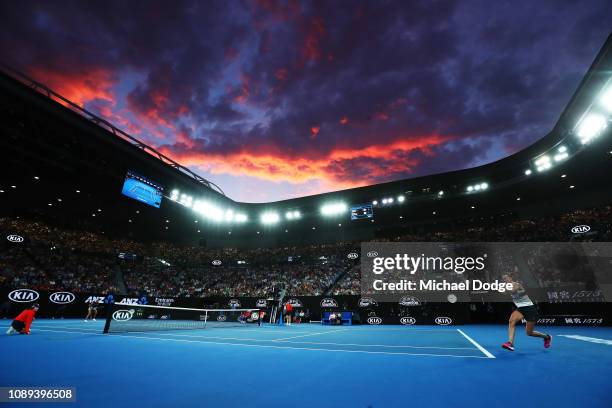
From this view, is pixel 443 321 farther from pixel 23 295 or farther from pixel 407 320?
pixel 23 295

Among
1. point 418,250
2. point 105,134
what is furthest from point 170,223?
point 418,250

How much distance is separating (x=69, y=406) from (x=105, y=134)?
21509 mm

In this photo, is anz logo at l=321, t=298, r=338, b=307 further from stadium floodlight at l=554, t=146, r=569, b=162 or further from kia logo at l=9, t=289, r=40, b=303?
kia logo at l=9, t=289, r=40, b=303

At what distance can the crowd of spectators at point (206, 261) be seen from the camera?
2825 centimetres

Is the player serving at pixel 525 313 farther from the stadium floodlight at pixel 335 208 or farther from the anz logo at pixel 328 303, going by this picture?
the stadium floodlight at pixel 335 208

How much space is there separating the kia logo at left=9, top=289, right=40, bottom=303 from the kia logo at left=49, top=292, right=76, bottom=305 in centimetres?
107

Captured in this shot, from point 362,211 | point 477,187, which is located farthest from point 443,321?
point 477,187

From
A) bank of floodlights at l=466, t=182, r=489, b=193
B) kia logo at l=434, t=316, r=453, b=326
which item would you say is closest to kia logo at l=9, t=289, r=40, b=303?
kia logo at l=434, t=316, r=453, b=326

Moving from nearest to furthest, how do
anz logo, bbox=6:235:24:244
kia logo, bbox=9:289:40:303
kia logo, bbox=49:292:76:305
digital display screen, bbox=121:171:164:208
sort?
1. digital display screen, bbox=121:171:164:208
2. kia logo, bbox=9:289:40:303
3. kia logo, bbox=49:292:76:305
4. anz logo, bbox=6:235:24:244

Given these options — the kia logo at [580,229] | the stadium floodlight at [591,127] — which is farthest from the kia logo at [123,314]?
the kia logo at [580,229]

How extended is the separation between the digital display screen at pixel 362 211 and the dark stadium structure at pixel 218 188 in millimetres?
2564

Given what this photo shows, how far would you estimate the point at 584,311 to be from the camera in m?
19.8

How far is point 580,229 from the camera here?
24516mm

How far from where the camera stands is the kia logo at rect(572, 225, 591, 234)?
23.9 m
